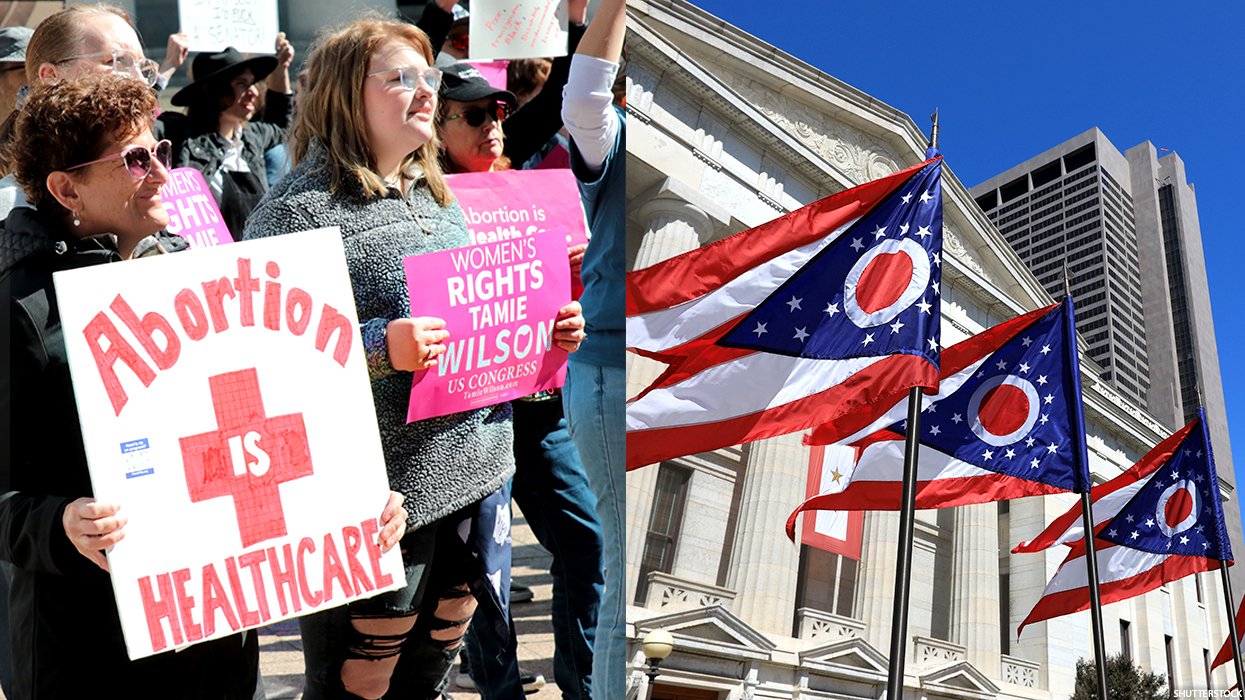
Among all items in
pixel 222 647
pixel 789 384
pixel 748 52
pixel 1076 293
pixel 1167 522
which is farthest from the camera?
pixel 1076 293

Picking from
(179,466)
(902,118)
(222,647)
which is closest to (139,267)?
(179,466)

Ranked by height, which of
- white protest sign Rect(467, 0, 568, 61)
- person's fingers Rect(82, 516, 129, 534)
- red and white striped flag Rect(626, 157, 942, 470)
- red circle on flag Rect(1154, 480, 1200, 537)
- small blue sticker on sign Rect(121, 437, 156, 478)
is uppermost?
red circle on flag Rect(1154, 480, 1200, 537)

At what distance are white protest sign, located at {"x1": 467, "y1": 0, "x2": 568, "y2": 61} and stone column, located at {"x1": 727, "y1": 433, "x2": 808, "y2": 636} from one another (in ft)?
58.0

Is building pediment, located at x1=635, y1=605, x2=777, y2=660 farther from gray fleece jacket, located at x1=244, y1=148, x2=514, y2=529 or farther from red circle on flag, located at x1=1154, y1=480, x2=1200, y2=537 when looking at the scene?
gray fleece jacket, located at x1=244, y1=148, x2=514, y2=529

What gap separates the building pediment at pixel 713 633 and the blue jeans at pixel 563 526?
13.9 m

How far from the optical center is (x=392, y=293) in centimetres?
230

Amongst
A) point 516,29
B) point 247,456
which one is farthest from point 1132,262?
point 247,456

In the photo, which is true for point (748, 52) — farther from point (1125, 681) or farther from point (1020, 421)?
point (1125, 681)

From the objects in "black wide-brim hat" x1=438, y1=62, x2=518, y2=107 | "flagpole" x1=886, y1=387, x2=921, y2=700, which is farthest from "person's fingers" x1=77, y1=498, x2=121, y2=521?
"flagpole" x1=886, y1=387, x2=921, y2=700

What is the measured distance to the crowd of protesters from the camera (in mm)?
1939

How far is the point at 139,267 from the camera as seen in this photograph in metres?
1.96

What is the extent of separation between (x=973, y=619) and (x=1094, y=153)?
92.5m

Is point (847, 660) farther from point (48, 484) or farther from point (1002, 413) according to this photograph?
point (48, 484)

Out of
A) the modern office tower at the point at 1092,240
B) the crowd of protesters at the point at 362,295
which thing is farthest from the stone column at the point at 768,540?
the modern office tower at the point at 1092,240
